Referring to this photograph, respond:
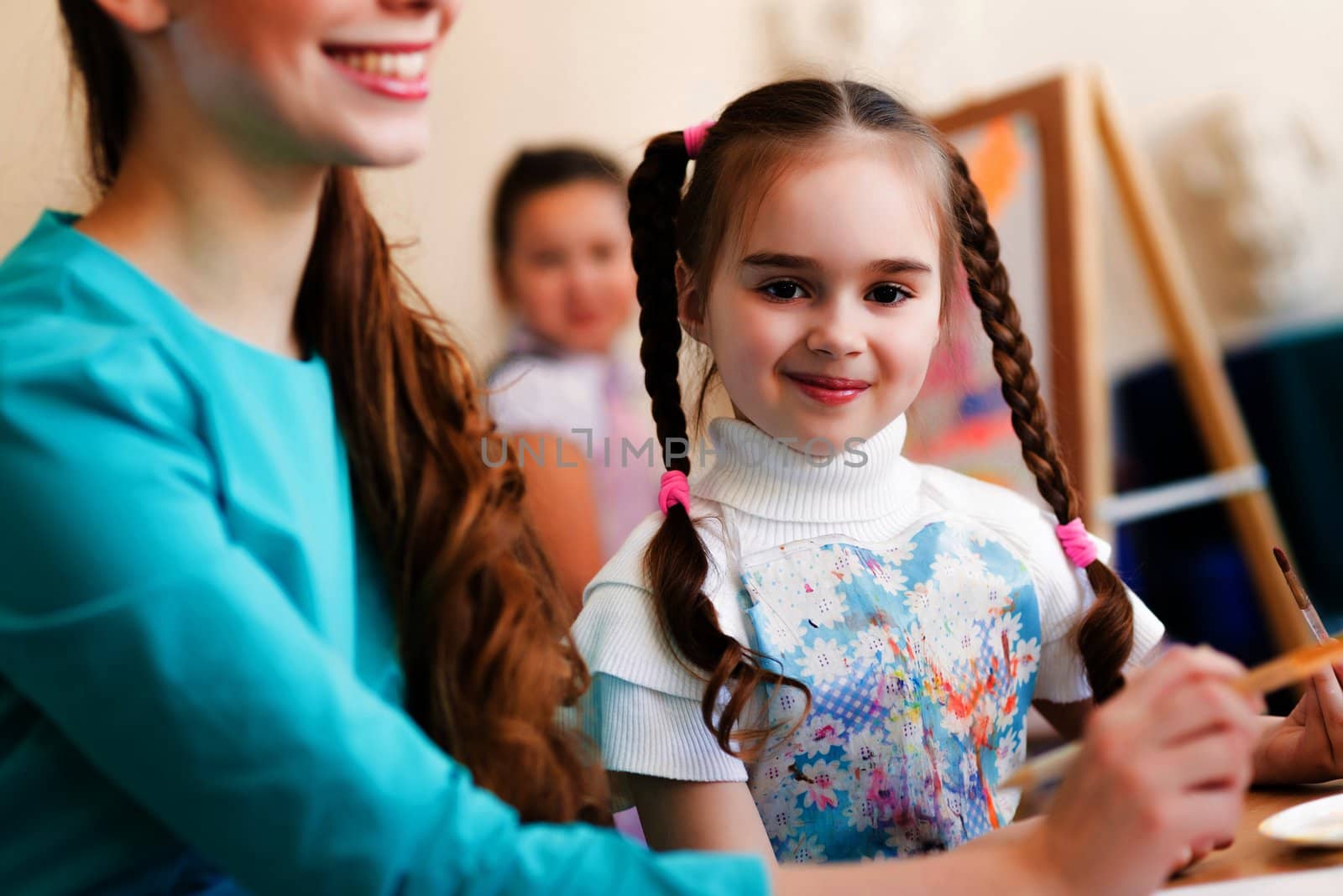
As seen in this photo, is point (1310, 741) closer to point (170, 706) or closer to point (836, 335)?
point (836, 335)

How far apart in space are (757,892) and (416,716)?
25 centimetres

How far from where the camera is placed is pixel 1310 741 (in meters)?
0.86

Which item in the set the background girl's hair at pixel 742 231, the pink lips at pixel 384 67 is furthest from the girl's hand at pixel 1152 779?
the pink lips at pixel 384 67

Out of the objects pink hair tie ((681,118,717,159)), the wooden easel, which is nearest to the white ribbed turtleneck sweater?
pink hair tie ((681,118,717,159))

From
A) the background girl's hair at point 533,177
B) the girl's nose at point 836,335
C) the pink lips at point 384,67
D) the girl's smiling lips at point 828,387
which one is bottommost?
the girl's smiling lips at point 828,387

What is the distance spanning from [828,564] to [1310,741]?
333 millimetres

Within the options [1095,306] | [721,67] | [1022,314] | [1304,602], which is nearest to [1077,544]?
[1304,602]

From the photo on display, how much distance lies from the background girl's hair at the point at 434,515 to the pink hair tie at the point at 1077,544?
39 cm

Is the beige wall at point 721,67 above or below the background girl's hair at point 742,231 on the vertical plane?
above

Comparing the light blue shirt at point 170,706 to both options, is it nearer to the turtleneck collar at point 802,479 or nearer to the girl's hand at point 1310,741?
the turtleneck collar at point 802,479

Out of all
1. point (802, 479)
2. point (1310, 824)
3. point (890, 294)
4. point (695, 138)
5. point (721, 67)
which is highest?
point (721, 67)

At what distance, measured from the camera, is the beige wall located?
7.88 ft

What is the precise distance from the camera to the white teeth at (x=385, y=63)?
0.66 metres

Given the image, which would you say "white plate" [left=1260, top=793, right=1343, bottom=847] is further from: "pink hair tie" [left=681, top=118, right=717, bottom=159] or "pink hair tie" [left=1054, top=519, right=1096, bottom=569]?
"pink hair tie" [left=681, top=118, right=717, bottom=159]
